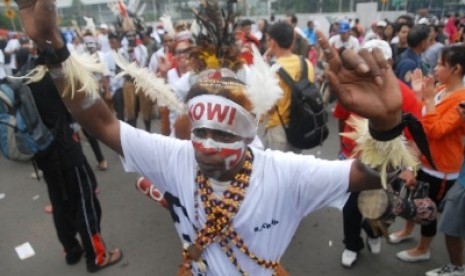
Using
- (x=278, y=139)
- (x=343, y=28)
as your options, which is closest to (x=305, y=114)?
(x=278, y=139)

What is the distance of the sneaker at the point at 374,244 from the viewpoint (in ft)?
11.8

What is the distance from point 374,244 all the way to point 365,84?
2.81 meters

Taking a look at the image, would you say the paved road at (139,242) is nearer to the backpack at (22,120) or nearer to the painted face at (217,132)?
the backpack at (22,120)

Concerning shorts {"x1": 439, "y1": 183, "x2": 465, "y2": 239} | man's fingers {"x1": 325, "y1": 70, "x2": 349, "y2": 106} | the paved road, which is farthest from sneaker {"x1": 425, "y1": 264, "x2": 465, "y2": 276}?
man's fingers {"x1": 325, "y1": 70, "x2": 349, "y2": 106}

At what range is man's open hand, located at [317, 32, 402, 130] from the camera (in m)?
1.21

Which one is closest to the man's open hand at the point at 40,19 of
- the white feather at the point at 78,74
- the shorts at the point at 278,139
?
the white feather at the point at 78,74

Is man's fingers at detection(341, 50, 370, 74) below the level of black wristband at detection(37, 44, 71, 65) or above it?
below

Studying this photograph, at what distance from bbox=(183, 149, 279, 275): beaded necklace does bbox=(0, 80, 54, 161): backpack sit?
6.91 feet

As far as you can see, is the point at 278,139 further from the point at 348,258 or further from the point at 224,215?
the point at 224,215

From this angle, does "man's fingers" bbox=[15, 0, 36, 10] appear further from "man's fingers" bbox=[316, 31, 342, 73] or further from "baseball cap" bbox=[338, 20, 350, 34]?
"baseball cap" bbox=[338, 20, 350, 34]

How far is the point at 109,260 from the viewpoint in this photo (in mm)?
3742

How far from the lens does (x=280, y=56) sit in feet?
13.2

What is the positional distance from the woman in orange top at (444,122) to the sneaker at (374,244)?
0.52m

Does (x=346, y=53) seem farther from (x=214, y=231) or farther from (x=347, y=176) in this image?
(x=214, y=231)
